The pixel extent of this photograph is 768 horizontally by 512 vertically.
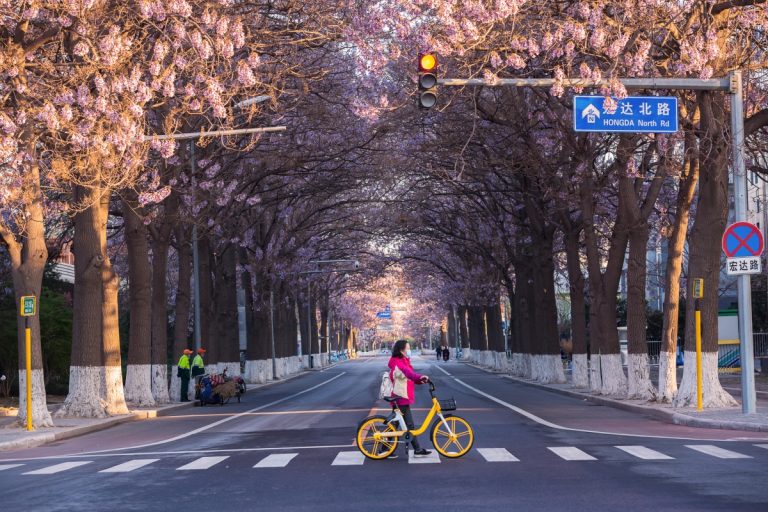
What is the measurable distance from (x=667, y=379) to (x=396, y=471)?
15.3 metres

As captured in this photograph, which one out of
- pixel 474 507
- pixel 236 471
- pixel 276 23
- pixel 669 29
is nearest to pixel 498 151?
pixel 276 23

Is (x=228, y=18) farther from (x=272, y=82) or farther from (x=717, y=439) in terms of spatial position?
(x=717, y=439)

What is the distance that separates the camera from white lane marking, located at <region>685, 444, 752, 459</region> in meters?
15.0

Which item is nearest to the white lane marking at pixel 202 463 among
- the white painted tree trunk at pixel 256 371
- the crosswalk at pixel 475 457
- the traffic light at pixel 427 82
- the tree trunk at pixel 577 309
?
the crosswalk at pixel 475 457

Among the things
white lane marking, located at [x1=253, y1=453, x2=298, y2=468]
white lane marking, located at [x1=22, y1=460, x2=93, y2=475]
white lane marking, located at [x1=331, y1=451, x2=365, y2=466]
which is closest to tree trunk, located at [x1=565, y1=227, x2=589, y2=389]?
white lane marking, located at [x1=331, y1=451, x2=365, y2=466]

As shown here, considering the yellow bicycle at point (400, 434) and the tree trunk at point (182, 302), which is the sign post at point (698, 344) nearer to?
the yellow bicycle at point (400, 434)

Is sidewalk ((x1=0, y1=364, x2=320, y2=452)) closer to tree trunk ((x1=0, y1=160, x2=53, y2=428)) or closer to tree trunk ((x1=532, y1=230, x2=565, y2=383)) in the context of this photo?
tree trunk ((x1=0, y1=160, x2=53, y2=428))

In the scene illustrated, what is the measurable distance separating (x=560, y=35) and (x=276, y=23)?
31.9ft

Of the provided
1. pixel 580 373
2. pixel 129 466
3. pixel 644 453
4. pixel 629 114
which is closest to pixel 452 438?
pixel 644 453

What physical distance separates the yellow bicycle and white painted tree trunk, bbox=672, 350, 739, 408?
1005cm

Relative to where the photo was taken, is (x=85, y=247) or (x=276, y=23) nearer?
(x=85, y=247)

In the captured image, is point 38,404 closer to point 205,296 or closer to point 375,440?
point 375,440

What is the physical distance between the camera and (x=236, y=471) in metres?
14.7

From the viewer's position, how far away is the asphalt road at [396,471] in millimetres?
11242
